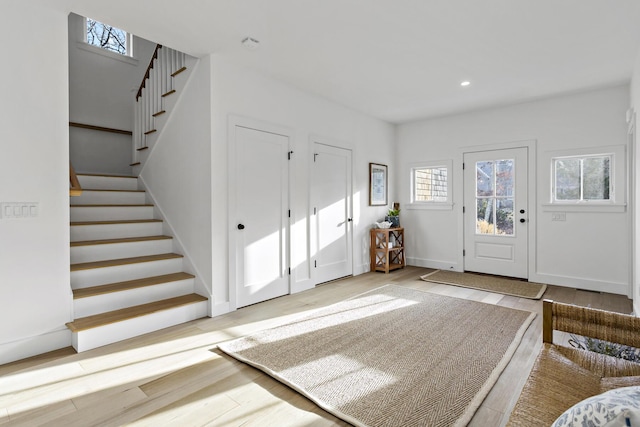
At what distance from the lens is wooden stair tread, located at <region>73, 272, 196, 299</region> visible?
2.90 metres

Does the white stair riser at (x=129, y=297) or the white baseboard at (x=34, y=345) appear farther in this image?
the white stair riser at (x=129, y=297)

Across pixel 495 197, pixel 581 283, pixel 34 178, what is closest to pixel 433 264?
pixel 495 197

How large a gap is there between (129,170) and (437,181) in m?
5.10

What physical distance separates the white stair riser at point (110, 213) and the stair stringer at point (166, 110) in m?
0.80

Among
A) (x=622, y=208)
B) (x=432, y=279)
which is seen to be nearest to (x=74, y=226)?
(x=432, y=279)

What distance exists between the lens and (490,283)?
15.2 feet

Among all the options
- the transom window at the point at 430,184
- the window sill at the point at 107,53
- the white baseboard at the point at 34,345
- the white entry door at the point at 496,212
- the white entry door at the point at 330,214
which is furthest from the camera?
the transom window at the point at 430,184

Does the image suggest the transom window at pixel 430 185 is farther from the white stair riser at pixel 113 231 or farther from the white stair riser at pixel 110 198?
the white stair riser at pixel 110 198

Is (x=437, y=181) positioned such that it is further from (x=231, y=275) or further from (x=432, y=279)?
(x=231, y=275)

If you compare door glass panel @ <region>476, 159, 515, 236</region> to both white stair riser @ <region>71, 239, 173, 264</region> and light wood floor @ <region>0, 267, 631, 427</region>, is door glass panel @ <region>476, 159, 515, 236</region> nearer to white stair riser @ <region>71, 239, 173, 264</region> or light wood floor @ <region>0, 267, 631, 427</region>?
light wood floor @ <region>0, 267, 631, 427</region>

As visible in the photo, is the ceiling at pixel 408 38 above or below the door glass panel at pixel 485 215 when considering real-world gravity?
above

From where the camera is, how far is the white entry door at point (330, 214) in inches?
179

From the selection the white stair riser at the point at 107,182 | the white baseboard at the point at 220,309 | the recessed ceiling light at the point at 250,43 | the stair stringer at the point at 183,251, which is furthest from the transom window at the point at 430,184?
the white stair riser at the point at 107,182

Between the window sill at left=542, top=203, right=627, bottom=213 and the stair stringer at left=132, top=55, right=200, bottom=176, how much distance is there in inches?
188
